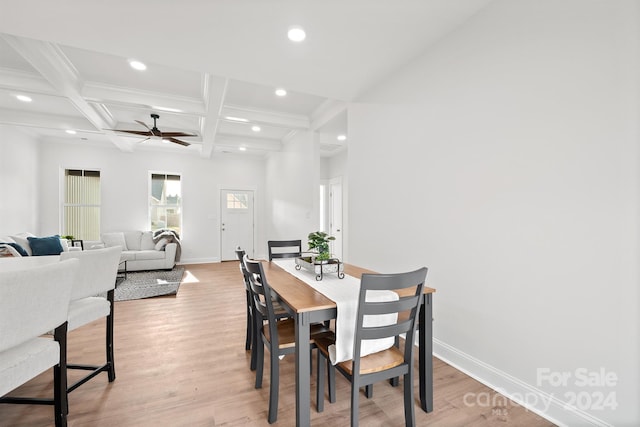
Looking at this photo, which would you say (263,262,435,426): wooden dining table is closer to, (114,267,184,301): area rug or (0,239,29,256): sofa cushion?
(114,267,184,301): area rug

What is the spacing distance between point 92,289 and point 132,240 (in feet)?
17.5

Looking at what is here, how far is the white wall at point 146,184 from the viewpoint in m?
6.05

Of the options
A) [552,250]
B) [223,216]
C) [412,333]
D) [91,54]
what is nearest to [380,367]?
[412,333]

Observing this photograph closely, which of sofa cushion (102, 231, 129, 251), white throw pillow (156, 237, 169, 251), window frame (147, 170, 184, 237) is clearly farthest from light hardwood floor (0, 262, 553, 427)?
window frame (147, 170, 184, 237)

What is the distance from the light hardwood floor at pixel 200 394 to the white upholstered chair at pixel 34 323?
35cm

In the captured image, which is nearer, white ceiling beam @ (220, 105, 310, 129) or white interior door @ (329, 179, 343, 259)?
white ceiling beam @ (220, 105, 310, 129)

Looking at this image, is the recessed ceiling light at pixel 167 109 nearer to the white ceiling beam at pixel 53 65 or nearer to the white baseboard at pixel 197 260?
the white ceiling beam at pixel 53 65

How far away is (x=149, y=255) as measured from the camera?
5.98 meters

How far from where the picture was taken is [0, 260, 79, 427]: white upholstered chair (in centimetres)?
113

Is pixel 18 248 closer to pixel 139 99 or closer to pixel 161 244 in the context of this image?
pixel 161 244

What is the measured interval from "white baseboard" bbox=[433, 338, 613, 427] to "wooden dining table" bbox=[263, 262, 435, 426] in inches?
15.7

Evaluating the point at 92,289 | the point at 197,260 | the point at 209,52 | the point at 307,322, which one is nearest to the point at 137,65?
the point at 209,52

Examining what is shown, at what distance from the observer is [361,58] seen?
2.64 m

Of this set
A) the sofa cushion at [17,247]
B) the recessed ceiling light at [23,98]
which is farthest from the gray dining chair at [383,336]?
the recessed ceiling light at [23,98]
